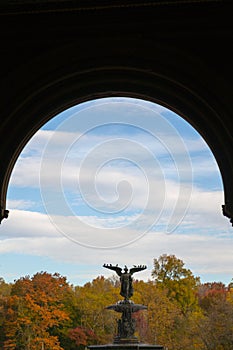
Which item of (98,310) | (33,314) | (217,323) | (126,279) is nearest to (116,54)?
(126,279)

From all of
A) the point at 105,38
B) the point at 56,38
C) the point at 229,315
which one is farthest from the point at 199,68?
the point at 229,315

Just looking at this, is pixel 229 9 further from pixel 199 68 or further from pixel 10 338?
pixel 10 338

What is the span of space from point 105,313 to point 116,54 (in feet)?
43.3

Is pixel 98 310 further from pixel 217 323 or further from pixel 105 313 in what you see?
pixel 217 323

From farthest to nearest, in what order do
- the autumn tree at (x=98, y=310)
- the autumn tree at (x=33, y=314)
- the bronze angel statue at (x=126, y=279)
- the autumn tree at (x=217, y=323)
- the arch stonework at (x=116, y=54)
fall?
the autumn tree at (x=98, y=310) < the autumn tree at (x=33, y=314) < the autumn tree at (x=217, y=323) < the bronze angel statue at (x=126, y=279) < the arch stonework at (x=116, y=54)

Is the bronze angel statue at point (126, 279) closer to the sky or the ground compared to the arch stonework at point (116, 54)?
closer to the ground

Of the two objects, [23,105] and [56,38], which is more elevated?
[56,38]

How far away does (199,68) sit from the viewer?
16.9ft

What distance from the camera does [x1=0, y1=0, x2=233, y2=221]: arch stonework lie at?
16.7 ft

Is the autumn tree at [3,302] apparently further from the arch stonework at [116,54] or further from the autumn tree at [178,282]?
the arch stonework at [116,54]

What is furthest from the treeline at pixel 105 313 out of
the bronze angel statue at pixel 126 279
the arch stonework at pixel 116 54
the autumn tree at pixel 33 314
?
the arch stonework at pixel 116 54

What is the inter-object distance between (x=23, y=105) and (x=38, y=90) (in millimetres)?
211

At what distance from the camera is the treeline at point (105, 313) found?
16.4 m

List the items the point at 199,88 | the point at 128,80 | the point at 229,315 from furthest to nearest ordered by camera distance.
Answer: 1. the point at 229,315
2. the point at 128,80
3. the point at 199,88
